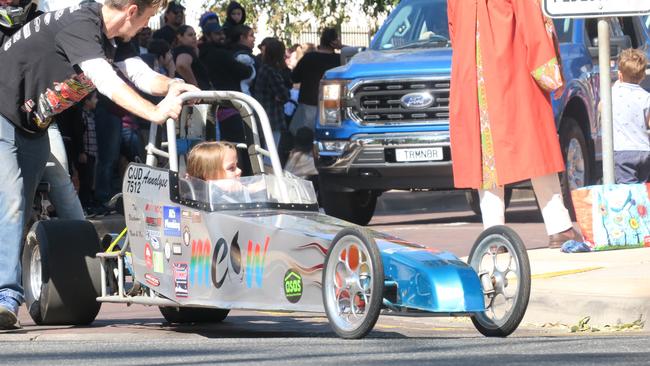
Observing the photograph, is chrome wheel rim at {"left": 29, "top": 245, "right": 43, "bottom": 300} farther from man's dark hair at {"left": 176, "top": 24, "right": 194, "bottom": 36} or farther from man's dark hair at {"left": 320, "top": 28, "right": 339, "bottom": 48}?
man's dark hair at {"left": 320, "top": 28, "right": 339, "bottom": 48}

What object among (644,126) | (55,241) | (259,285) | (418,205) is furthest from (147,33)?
(259,285)

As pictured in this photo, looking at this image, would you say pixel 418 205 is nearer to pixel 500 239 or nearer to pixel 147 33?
pixel 147 33

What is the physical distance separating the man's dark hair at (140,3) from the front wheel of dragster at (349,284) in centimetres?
189

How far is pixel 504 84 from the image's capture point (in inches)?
412

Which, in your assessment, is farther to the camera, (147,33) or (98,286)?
Result: (147,33)

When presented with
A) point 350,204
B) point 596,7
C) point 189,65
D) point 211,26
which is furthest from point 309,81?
point 596,7

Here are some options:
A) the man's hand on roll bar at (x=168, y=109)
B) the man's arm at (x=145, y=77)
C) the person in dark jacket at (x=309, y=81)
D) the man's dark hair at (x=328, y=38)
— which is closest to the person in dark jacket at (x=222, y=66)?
the person in dark jacket at (x=309, y=81)

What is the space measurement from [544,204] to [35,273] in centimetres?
350

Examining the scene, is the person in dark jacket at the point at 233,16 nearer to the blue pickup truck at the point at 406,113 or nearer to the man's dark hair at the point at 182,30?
the man's dark hair at the point at 182,30

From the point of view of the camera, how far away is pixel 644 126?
45.4ft

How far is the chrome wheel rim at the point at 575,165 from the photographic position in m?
15.6

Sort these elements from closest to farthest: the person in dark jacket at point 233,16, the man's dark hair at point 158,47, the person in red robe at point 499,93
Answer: the person in red robe at point 499,93 < the man's dark hair at point 158,47 < the person in dark jacket at point 233,16

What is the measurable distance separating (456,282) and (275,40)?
1190 cm

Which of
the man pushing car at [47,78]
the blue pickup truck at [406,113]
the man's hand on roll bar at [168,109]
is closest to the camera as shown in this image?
the man's hand on roll bar at [168,109]
